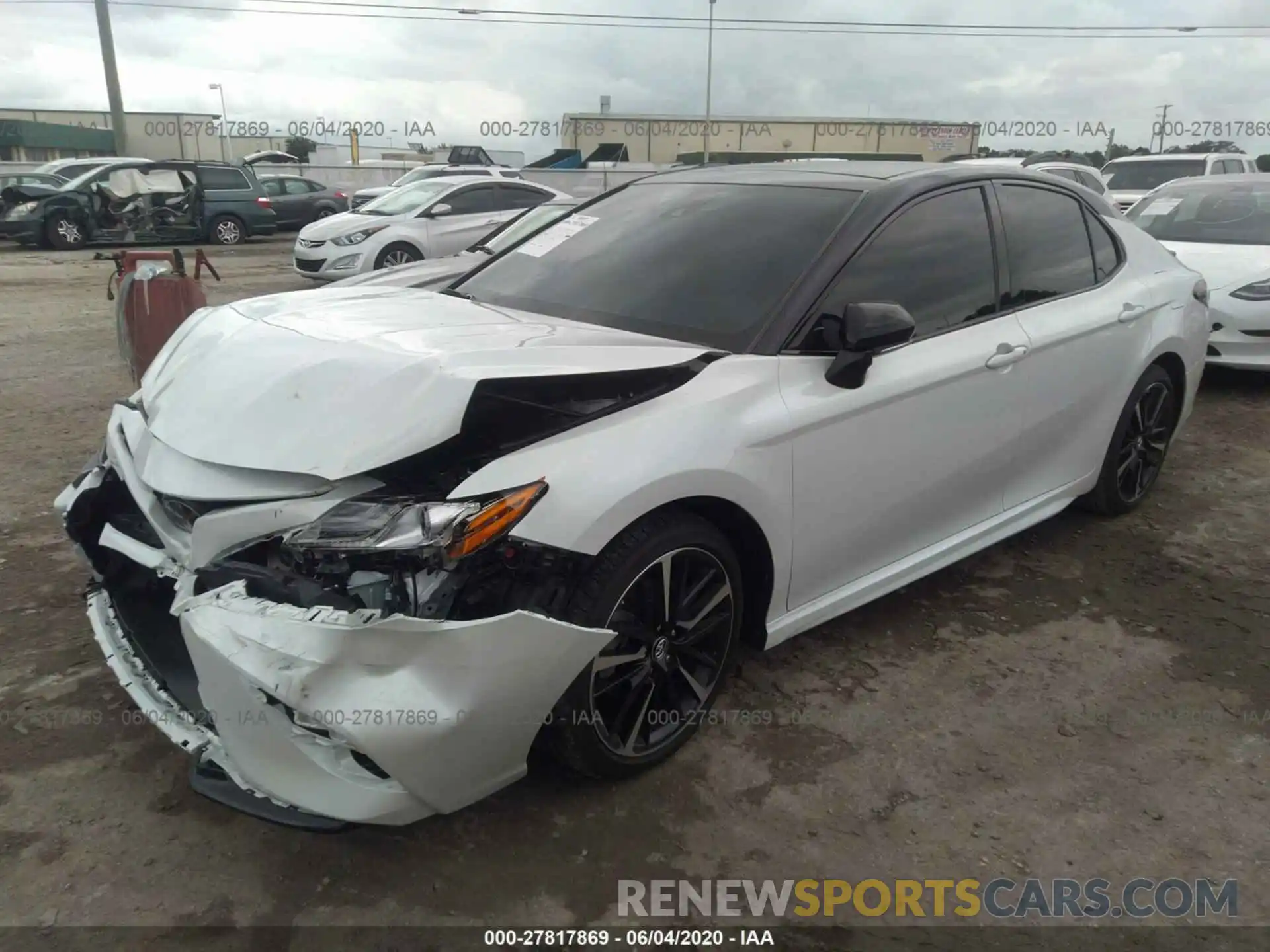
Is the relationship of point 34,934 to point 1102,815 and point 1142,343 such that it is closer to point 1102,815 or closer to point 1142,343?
point 1102,815

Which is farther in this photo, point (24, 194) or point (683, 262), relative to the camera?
point (24, 194)

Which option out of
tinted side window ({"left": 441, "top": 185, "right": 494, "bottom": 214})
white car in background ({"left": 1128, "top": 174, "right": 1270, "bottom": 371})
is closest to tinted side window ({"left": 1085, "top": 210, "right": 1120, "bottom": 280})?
white car in background ({"left": 1128, "top": 174, "right": 1270, "bottom": 371})

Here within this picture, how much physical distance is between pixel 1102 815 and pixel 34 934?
2645 millimetres

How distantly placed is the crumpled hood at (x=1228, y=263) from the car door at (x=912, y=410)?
4.03 meters

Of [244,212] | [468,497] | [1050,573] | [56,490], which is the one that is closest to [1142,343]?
[1050,573]

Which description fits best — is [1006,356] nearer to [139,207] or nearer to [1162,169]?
[1162,169]

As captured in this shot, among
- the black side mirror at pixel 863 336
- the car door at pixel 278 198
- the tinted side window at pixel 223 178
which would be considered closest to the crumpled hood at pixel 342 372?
the black side mirror at pixel 863 336

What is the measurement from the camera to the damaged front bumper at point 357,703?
6.25 ft

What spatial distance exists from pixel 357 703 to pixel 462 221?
1124cm

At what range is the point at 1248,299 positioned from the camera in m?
6.50

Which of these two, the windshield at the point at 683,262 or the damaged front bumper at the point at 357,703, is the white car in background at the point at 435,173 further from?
the damaged front bumper at the point at 357,703

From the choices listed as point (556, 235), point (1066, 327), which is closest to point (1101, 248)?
point (1066, 327)

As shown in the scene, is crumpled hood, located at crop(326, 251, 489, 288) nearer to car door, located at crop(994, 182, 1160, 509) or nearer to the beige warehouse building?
car door, located at crop(994, 182, 1160, 509)

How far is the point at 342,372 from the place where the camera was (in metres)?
2.36
